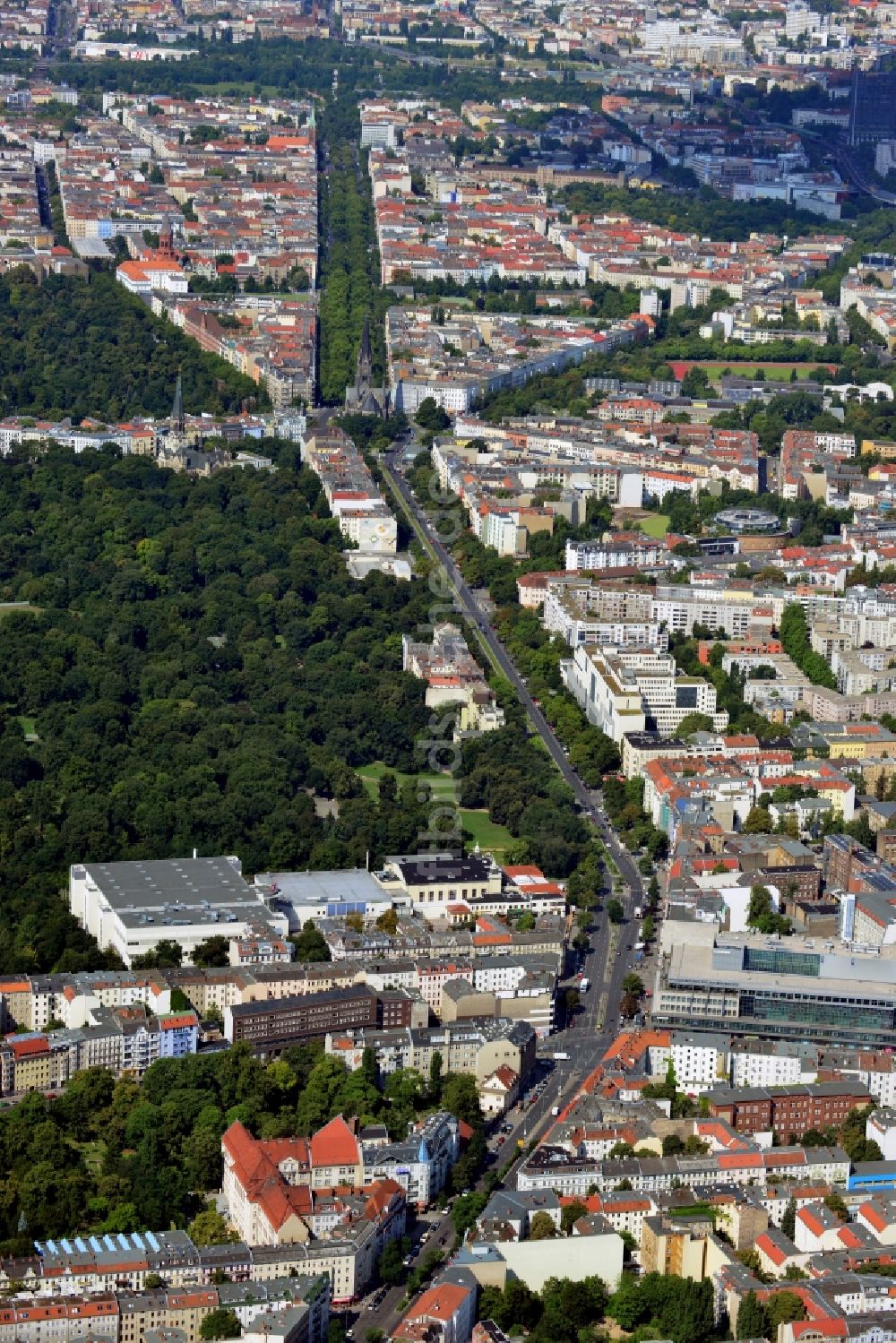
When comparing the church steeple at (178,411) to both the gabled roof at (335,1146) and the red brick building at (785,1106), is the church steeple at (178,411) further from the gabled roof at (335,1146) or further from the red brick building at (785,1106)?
the gabled roof at (335,1146)

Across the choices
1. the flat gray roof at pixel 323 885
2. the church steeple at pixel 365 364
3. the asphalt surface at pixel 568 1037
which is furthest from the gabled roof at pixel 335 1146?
the church steeple at pixel 365 364

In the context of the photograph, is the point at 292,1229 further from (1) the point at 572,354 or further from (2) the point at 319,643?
(1) the point at 572,354

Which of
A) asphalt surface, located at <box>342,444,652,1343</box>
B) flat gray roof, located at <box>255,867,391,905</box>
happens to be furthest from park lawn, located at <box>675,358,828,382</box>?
flat gray roof, located at <box>255,867,391,905</box>

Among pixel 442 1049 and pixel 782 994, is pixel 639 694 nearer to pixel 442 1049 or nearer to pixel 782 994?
pixel 782 994

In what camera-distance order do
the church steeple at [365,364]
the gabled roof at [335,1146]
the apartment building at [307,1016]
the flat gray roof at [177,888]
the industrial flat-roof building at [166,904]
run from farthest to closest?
the church steeple at [365,364], the flat gray roof at [177,888], the industrial flat-roof building at [166,904], the apartment building at [307,1016], the gabled roof at [335,1146]

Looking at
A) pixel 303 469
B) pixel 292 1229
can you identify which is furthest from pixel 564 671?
pixel 292 1229

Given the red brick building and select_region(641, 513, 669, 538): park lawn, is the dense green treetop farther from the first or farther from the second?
the red brick building
